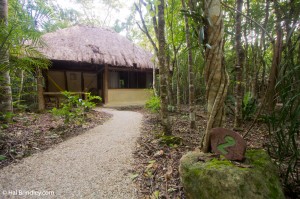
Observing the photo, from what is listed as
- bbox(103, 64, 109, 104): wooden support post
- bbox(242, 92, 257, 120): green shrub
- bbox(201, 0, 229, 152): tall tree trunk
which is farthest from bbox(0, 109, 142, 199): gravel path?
bbox(103, 64, 109, 104): wooden support post

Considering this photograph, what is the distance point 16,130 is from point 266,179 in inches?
162

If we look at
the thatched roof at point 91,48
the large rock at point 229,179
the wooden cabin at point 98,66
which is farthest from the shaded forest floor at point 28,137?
the thatched roof at point 91,48

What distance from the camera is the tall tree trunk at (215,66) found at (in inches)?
45.5

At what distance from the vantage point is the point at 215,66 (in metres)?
1.18

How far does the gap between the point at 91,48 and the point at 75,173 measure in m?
6.64

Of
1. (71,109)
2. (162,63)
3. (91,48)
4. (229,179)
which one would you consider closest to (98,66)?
(91,48)

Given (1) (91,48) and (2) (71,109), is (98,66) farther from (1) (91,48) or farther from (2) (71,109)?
(2) (71,109)

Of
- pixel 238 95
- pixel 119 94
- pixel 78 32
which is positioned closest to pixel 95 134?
pixel 238 95

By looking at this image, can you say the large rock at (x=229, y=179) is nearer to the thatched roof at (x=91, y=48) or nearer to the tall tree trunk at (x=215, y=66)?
the tall tree trunk at (x=215, y=66)

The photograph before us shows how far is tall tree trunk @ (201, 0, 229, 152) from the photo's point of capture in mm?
1156

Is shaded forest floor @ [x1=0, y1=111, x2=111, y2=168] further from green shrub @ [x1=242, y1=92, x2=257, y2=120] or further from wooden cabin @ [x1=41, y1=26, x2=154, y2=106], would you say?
green shrub @ [x1=242, y1=92, x2=257, y2=120]

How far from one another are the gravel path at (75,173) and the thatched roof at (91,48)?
5.03 m

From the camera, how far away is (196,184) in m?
1.12

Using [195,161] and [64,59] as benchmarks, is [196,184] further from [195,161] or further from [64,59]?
[64,59]
